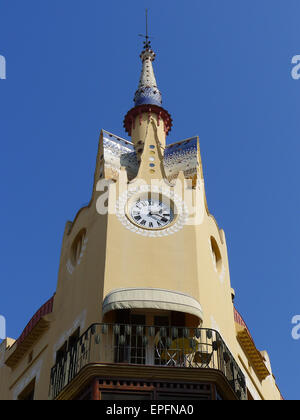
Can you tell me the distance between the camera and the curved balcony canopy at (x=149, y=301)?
24.5m

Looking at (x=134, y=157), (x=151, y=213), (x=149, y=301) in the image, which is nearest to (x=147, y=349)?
(x=149, y=301)

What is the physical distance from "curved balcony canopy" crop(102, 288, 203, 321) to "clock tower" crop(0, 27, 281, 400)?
3cm

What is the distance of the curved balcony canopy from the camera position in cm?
2455

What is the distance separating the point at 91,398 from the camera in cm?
2286

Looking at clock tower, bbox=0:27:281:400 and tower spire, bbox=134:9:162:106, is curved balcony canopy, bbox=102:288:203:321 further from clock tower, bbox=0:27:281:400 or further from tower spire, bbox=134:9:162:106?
tower spire, bbox=134:9:162:106

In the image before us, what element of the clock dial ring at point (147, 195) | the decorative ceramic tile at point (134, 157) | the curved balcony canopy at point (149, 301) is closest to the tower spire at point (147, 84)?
the decorative ceramic tile at point (134, 157)

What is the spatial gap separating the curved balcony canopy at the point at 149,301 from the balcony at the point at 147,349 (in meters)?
0.58

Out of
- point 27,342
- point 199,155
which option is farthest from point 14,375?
point 199,155

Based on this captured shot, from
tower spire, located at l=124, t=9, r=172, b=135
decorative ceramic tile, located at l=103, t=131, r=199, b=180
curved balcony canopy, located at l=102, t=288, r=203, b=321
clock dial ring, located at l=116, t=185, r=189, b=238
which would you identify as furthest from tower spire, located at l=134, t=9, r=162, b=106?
curved balcony canopy, located at l=102, t=288, r=203, b=321

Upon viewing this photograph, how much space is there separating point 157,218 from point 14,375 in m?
8.55

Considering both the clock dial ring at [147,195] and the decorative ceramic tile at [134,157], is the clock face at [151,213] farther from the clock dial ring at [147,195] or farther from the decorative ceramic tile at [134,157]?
the decorative ceramic tile at [134,157]

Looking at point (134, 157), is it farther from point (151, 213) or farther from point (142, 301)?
point (142, 301)

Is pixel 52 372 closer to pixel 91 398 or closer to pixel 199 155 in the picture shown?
pixel 91 398

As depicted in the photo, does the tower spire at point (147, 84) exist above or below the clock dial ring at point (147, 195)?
above
